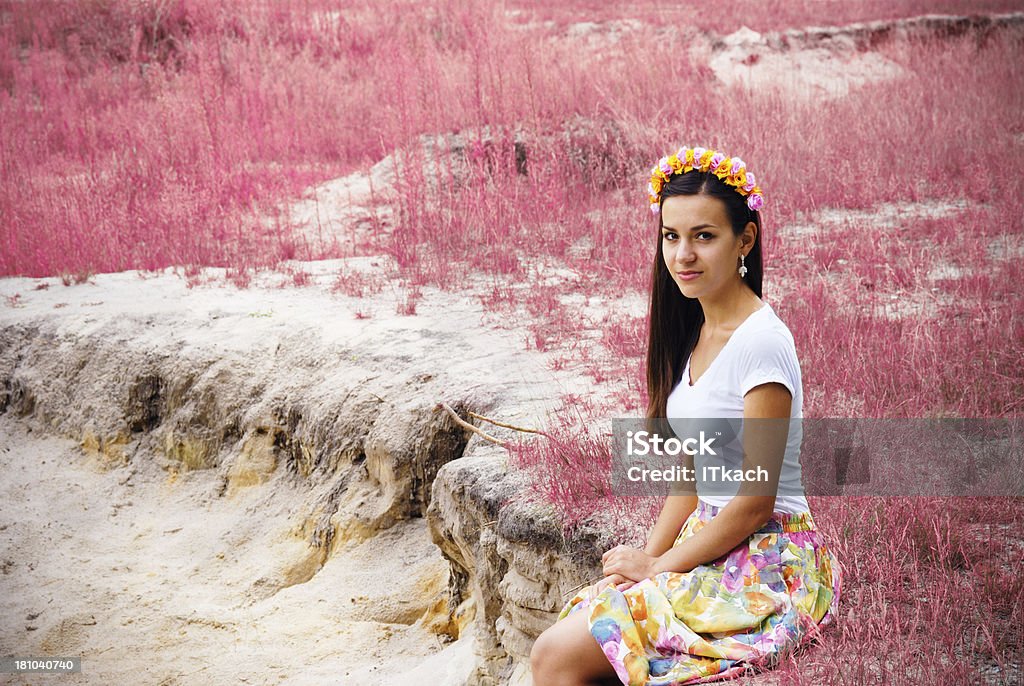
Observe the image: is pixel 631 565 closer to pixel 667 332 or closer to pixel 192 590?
pixel 667 332

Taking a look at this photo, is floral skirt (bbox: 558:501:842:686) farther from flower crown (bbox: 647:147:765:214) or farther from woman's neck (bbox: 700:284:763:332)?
flower crown (bbox: 647:147:765:214)

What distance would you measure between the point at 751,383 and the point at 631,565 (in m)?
0.56

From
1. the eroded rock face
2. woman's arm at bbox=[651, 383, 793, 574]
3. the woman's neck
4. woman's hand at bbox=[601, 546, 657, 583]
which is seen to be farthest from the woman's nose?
the eroded rock face

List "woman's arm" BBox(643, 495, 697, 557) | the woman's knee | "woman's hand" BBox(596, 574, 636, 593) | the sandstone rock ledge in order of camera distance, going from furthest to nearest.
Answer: the sandstone rock ledge < "woman's arm" BBox(643, 495, 697, 557) < "woman's hand" BBox(596, 574, 636, 593) < the woman's knee

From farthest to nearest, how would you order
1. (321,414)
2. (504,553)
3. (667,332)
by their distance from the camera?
(321,414), (504,553), (667,332)

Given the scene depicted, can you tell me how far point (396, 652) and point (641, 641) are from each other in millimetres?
2324

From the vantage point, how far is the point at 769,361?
2162 millimetres

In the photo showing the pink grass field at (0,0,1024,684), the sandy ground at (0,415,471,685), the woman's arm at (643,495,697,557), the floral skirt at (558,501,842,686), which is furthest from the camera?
the sandy ground at (0,415,471,685)

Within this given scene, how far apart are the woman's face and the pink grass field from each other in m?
0.94

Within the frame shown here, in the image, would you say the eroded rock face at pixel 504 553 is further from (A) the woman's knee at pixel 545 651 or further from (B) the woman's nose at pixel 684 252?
(B) the woman's nose at pixel 684 252

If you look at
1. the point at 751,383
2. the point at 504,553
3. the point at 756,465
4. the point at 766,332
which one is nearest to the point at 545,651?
the point at 756,465

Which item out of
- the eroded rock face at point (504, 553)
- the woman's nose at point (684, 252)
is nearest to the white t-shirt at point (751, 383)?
the woman's nose at point (684, 252)

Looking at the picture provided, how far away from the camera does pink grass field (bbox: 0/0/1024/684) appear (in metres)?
3.08

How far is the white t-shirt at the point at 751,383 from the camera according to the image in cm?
217
